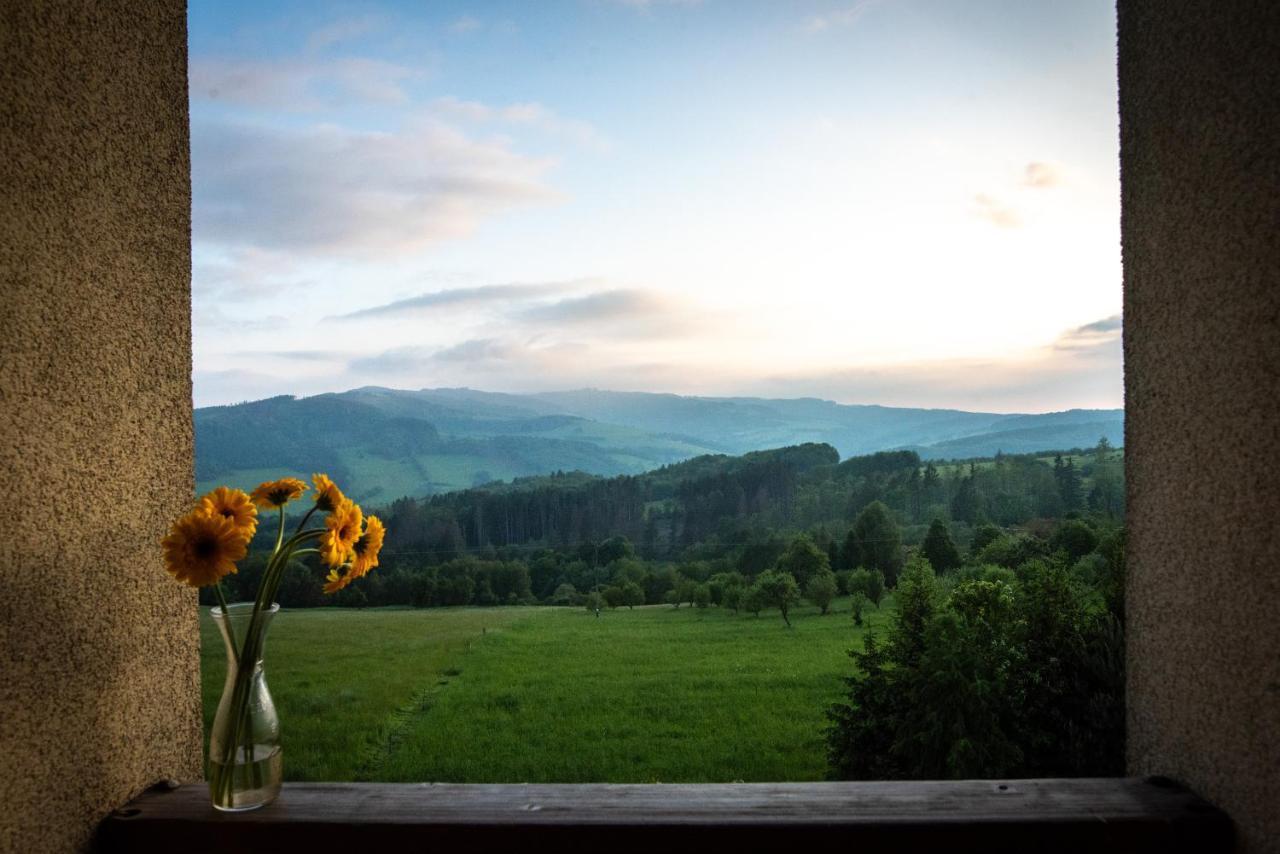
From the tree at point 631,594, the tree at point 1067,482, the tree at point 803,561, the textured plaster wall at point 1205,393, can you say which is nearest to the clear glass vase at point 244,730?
the textured plaster wall at point 1205,393

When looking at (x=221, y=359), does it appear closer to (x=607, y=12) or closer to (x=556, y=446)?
(x=556, y=446)

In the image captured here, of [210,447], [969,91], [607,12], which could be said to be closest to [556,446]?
[210,447]

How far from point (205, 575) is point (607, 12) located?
7.61 feet

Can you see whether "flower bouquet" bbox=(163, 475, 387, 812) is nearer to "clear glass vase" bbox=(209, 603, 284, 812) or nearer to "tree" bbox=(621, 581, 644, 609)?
"clear glass vase" bbox=(209, 603, 284, 812)

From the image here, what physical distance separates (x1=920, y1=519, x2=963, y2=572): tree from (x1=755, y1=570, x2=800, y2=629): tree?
0.49m

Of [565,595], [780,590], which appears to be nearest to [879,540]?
[780,590]

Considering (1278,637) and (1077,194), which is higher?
(1077,194)

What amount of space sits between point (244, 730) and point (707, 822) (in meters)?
0.73

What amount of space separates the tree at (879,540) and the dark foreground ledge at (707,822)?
1.68 meters

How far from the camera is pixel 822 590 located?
9.70 feet

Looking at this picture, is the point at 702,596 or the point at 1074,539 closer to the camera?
the point at 1074,539

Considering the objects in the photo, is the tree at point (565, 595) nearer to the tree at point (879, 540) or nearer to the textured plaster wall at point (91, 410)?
the tree at point (879, 540)

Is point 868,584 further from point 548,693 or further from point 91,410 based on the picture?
point 91,410

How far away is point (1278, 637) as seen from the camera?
1.06 metres
